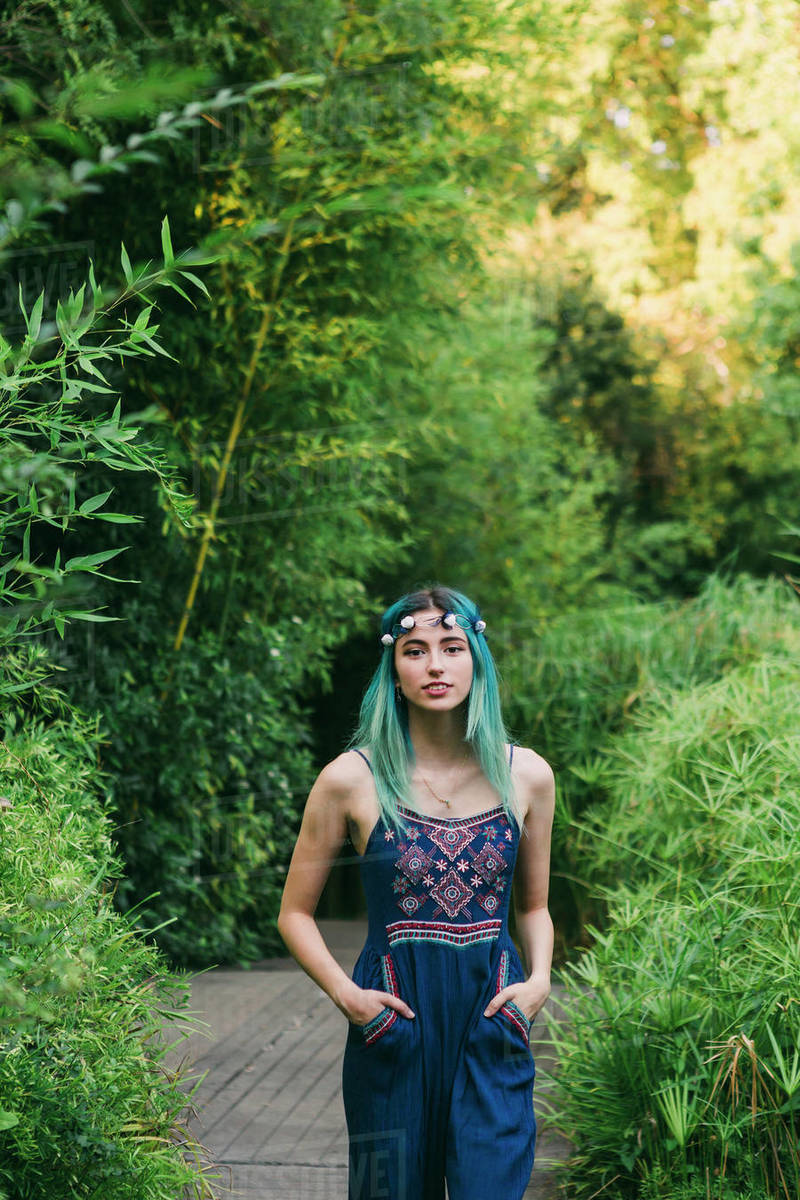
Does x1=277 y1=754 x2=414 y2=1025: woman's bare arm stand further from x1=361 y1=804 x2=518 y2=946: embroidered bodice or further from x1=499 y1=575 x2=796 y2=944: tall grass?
x1=499 y1=575 x2=796 y2=944: tall grass

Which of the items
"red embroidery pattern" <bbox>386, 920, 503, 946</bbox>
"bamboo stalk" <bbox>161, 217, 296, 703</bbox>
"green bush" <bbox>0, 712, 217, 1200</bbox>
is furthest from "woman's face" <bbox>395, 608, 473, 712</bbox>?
"bamboo stalk" <bbox>161, 217, 296, 703</bbox>

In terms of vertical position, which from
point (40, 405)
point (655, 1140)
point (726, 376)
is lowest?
point (726, 376)

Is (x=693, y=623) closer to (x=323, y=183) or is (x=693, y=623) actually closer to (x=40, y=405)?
(x=323, y=183)

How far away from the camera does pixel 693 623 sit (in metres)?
6.57

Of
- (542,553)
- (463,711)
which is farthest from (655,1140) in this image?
(542,553)

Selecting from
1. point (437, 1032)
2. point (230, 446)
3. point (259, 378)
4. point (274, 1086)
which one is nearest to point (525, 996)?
point (437, 1032)

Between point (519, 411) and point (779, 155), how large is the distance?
12.1 feet

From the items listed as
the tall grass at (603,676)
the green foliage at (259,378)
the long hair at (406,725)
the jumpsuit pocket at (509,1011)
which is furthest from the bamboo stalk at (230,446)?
the jumpsuit pocket at (509,1011)

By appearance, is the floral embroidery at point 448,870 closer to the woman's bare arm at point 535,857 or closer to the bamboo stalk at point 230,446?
the woman's bare arm at point 535,857

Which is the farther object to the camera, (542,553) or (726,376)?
(726,376)

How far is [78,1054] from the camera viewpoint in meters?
2.51

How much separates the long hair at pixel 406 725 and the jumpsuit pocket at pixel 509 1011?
265 mm

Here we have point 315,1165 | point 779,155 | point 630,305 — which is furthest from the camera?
point 630,305

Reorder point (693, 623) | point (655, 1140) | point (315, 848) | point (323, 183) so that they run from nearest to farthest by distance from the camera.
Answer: point (315, 848) → point (655, 1140) → point (323, 183) → point (693, 623)
